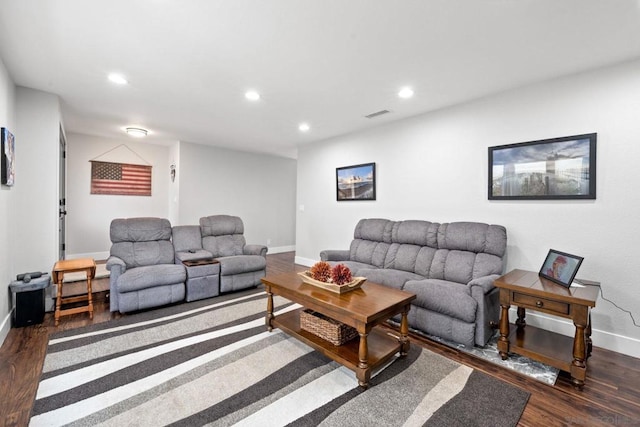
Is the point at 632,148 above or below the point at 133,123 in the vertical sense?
below

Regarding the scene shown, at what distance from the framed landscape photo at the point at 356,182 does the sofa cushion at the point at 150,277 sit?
9.12 feet

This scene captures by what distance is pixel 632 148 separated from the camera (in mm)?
2455

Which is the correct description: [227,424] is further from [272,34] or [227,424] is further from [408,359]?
[272,34]

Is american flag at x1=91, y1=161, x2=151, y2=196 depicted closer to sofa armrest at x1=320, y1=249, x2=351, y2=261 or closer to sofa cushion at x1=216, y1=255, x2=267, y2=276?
sofa cushion at x1=216, y1=255, x2=267, y2=276

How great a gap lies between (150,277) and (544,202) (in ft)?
14.2

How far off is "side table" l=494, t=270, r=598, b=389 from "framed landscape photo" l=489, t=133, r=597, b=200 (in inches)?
34.7

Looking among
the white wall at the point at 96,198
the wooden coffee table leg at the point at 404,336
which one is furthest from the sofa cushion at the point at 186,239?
the wooden coffee table leg at the point at 404,336

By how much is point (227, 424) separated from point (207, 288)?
2.36m

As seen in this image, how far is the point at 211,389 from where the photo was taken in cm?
191

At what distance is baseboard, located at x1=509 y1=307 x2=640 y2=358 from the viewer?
2449 mm

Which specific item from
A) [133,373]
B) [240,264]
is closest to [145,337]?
[133,373]

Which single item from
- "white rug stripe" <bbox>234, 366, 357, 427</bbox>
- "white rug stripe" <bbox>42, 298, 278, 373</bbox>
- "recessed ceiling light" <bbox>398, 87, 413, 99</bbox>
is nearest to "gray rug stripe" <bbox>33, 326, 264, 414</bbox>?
"white rug stripe" <bbox>42, 298, 278, 373</bbox>

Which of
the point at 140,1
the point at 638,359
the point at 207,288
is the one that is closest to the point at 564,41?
the point at 638,359

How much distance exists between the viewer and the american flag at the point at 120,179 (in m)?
5.66
